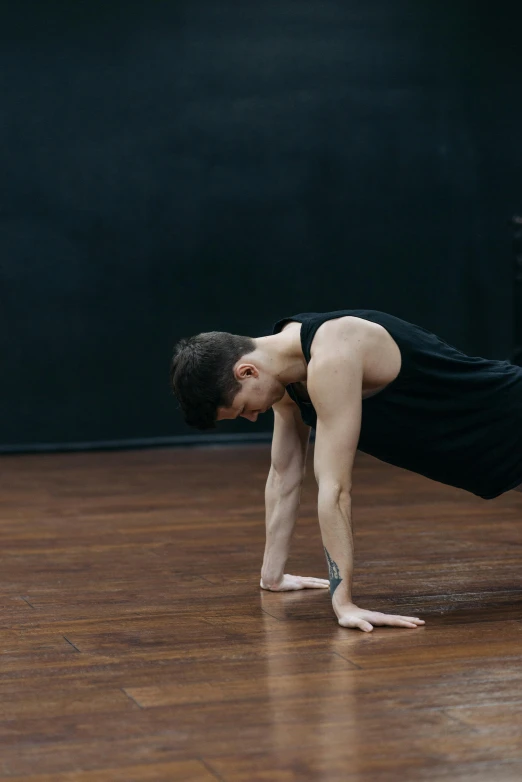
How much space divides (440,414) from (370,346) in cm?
22

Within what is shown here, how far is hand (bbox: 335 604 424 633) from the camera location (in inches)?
85.5

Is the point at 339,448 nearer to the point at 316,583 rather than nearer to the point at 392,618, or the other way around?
the point at 392,618

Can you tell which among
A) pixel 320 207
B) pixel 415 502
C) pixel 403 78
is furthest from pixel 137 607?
pixel 403 78

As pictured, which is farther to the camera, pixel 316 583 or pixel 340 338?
pixel 316 583

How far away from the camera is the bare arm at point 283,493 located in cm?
251

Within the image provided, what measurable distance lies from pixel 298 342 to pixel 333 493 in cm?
32

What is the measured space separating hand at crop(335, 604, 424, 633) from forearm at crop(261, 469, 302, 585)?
0.34 metres

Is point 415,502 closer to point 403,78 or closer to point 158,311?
point 158,311

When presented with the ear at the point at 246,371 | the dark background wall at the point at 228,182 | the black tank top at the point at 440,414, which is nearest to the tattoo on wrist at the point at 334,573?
the black tank top at the point at 440,414

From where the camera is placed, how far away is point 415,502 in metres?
3.83

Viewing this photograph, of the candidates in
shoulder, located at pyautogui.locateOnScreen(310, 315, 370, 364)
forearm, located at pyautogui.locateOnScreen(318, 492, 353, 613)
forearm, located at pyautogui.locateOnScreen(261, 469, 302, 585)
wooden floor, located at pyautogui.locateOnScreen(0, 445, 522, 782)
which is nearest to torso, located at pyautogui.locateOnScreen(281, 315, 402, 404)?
shoulder, located at pyautogui.locateOnScreen(310, 315, 370, 364)

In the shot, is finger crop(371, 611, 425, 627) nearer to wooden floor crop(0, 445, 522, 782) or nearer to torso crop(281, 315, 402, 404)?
wooden floor crop(0, 445, 522, 782)

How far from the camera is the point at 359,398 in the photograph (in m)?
2.16

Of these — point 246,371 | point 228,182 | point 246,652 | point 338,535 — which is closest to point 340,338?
point 246,371
